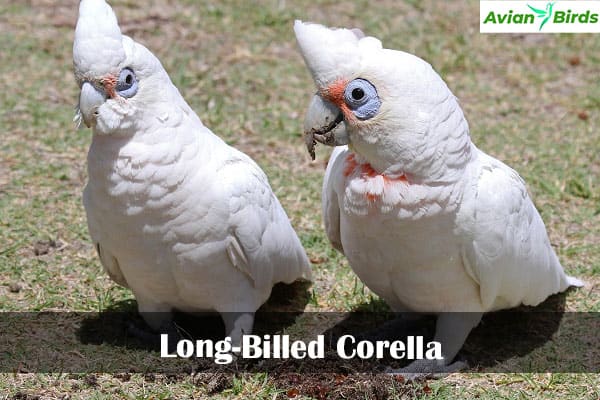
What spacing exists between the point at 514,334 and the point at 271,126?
2813 mm

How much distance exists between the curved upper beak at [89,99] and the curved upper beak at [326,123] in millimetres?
894

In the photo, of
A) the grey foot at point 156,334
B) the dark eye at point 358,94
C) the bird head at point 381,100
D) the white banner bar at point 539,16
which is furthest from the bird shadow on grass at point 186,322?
the white banner bar at point 539,16

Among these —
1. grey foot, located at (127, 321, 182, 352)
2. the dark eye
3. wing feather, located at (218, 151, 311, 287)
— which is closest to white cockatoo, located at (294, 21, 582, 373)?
the dark eye

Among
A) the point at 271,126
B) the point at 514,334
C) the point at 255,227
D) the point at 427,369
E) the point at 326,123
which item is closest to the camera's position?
the point at 326,123

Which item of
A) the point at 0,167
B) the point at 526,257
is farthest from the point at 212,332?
the point at 0,167

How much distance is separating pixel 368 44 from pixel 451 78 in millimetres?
3991

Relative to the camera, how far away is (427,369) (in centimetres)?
445

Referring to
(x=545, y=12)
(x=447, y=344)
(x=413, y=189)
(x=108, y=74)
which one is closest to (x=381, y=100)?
(x=413, y=189)

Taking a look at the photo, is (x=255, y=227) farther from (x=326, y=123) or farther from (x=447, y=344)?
(x=447, y=344)

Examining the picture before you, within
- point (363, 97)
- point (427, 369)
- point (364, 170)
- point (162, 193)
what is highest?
point (363, 97)

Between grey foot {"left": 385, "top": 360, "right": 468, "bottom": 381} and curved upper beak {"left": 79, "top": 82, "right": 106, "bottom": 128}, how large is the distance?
6.15 ft

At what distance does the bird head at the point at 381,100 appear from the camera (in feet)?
12.3

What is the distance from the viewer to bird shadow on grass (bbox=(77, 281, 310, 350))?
4.71 meters

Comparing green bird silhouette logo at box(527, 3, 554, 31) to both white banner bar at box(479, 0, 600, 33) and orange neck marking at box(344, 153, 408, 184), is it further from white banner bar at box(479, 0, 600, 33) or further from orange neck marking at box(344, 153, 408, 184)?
orange neck marking at box(344, 153, 408, 184)
